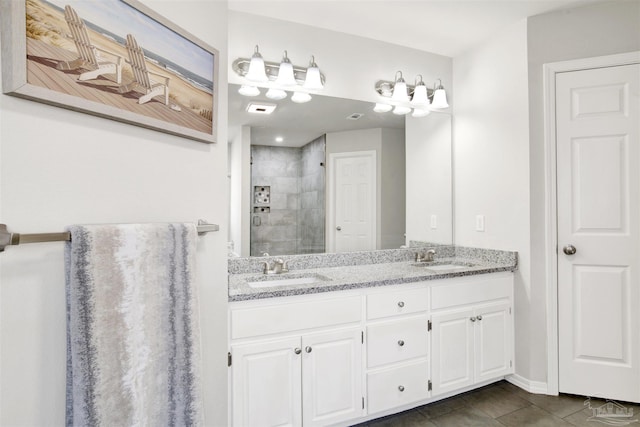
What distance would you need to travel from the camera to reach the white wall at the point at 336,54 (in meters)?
2.03

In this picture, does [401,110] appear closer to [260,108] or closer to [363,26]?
[363,26]

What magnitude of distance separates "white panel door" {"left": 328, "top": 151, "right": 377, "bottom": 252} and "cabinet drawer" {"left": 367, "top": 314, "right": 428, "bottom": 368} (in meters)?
0.65

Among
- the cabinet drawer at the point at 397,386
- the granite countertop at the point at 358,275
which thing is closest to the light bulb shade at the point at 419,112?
the granite countertop at the point at 358,275

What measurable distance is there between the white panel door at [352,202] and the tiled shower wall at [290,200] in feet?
0.32

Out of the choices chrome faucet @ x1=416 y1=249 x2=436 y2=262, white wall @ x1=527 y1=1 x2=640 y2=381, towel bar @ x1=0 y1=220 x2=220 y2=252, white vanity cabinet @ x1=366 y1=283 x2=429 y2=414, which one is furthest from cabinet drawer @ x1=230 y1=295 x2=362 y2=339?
white wall @ x1=527 y1=1 x2=640 y2=381

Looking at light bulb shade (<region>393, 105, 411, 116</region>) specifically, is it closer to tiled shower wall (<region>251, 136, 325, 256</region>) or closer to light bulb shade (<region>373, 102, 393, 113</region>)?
light bulb shade (<region>373, 102, 393, 113</region>)

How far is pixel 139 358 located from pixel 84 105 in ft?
2.50

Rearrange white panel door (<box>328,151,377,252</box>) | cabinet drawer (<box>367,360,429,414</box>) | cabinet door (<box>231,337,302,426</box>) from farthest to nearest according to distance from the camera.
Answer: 1. white panel door (<box>328,151,377,252</box>)
2. cabinet drawer (<box>367,360,429,414</box>)
3. cabinet door (<box>231,337,302,426</box>)

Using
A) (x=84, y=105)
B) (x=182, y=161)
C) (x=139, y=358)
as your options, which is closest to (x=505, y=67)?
(x=182, y=161)

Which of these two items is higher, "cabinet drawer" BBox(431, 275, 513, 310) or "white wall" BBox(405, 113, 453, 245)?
"white wall" BBox(405, 113, 453, 245)

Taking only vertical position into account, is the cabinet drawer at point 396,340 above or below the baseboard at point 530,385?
above

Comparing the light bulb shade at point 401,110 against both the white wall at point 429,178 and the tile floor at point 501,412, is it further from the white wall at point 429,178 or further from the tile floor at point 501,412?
the tile floor at point 501,412

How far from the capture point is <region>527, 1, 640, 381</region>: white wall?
208cm

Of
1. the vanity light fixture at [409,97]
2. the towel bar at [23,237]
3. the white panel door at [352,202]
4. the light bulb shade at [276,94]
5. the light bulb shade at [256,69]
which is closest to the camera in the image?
the towel bar at [23,237]
